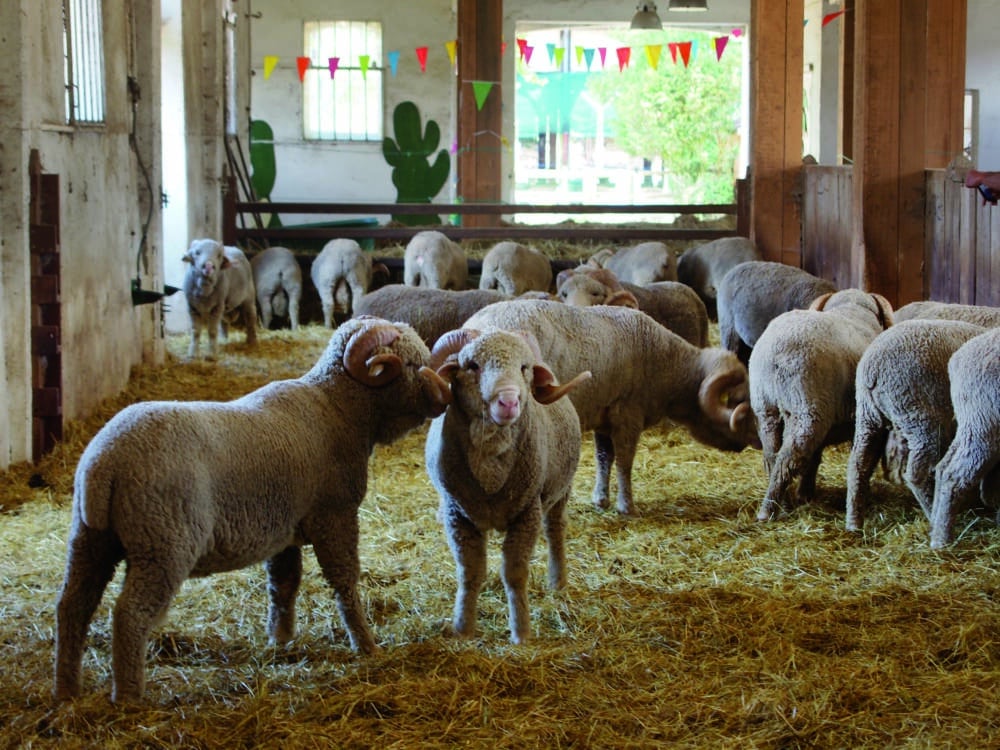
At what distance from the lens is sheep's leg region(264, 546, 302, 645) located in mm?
5285

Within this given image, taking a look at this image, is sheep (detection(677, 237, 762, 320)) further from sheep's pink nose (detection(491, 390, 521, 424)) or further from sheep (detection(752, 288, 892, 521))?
sheep's pink nose (detection(491, 390, 521, 424))

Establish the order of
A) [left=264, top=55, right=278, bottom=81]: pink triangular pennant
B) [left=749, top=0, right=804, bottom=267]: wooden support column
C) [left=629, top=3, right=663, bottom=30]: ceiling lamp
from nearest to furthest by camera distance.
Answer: [left=749, top=0, right=804, bottom=267]: wooden support column
[left=629, top=3, right=663, bottom=30]: ceiling lamp
[left=264, top=55, right=278, bottom=81]: pink triangular pennant

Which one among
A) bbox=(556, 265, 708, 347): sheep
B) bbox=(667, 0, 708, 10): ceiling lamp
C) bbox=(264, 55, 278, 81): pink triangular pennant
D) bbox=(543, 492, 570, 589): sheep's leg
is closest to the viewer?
bbox=(543, 492, 570, 589): sheep's leg

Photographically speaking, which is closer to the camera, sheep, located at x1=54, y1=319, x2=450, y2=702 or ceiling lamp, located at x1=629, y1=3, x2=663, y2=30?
sheep, located at x1=54, y1=319, x2=450, y2=702

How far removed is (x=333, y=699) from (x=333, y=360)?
1.42m

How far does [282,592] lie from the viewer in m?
5.29

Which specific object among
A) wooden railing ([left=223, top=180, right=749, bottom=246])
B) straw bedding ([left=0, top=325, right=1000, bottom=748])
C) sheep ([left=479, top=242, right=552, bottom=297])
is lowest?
straw bedding ([left=0, top=325, right=1000, bottom=748])

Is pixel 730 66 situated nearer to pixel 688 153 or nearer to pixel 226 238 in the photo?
pixel 688 153

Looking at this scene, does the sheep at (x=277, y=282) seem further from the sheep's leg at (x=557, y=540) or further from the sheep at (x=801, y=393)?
the sheep's leg at (x=557, y=540)

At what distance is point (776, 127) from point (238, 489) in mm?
10409

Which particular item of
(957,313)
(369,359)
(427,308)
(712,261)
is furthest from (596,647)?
(712,261)

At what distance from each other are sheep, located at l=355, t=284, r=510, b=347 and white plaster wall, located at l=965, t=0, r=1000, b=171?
16.6m

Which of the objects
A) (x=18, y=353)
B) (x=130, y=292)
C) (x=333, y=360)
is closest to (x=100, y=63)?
(x=130, y=292)

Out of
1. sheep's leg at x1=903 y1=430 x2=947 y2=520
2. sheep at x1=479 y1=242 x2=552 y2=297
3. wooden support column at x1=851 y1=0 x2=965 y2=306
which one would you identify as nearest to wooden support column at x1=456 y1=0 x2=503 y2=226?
sheep at x1=479 y1=242 x2=552 y2=297
